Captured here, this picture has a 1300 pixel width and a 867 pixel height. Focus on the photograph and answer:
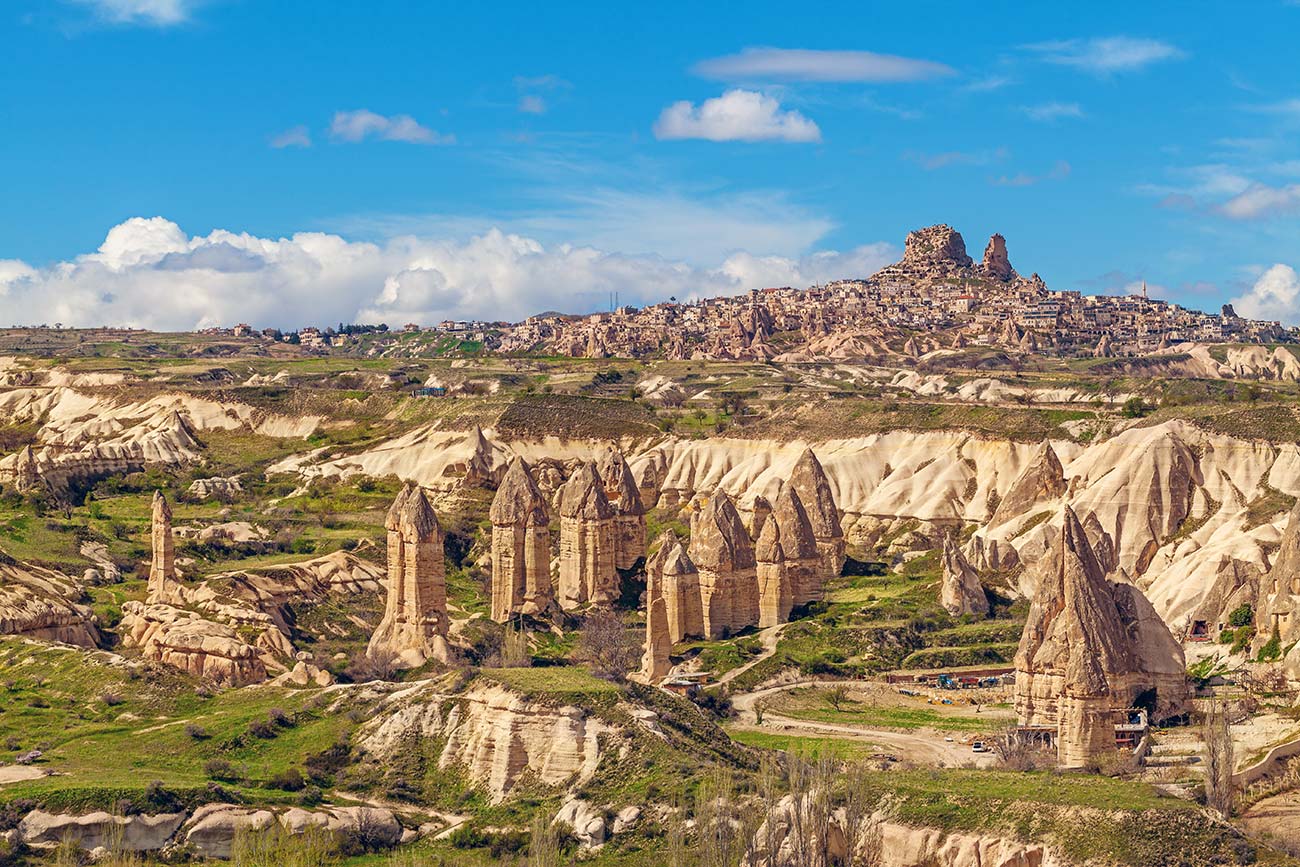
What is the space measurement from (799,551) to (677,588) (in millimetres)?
5999

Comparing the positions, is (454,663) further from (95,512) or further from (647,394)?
(647,394)

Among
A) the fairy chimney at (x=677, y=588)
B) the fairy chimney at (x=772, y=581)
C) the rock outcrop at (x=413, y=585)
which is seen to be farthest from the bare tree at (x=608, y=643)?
the rock outcrop at (x=413, y=585)

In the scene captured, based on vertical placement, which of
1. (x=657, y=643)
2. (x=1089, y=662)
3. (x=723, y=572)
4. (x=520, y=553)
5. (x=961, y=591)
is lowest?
(x=657, y=643)

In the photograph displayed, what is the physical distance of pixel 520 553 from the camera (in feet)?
250

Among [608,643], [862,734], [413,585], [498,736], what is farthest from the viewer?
[608,643]

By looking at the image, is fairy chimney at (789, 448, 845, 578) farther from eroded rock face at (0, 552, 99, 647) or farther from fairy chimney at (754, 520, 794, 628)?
eroded rock face at (0, 552, 99, 647)

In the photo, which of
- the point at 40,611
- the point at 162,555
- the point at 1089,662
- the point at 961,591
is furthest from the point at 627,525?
the point at 1089,662

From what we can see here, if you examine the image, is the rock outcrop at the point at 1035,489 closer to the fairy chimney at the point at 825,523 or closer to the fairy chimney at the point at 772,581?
the fairy chimney at the point at 825,523

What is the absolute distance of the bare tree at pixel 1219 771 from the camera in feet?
126

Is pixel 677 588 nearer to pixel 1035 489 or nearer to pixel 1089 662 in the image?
→ pixel 1035 489

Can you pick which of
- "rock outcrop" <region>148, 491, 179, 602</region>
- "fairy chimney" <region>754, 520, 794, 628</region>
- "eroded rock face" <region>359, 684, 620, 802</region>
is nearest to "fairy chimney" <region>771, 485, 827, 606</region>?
"fairy chimney" <region>754, 520, 794, 628</region>

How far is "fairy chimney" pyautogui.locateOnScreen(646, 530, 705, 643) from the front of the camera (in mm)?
70875

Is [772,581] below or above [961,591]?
above

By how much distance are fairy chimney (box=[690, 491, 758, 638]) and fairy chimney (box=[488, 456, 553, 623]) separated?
690 centimetres
